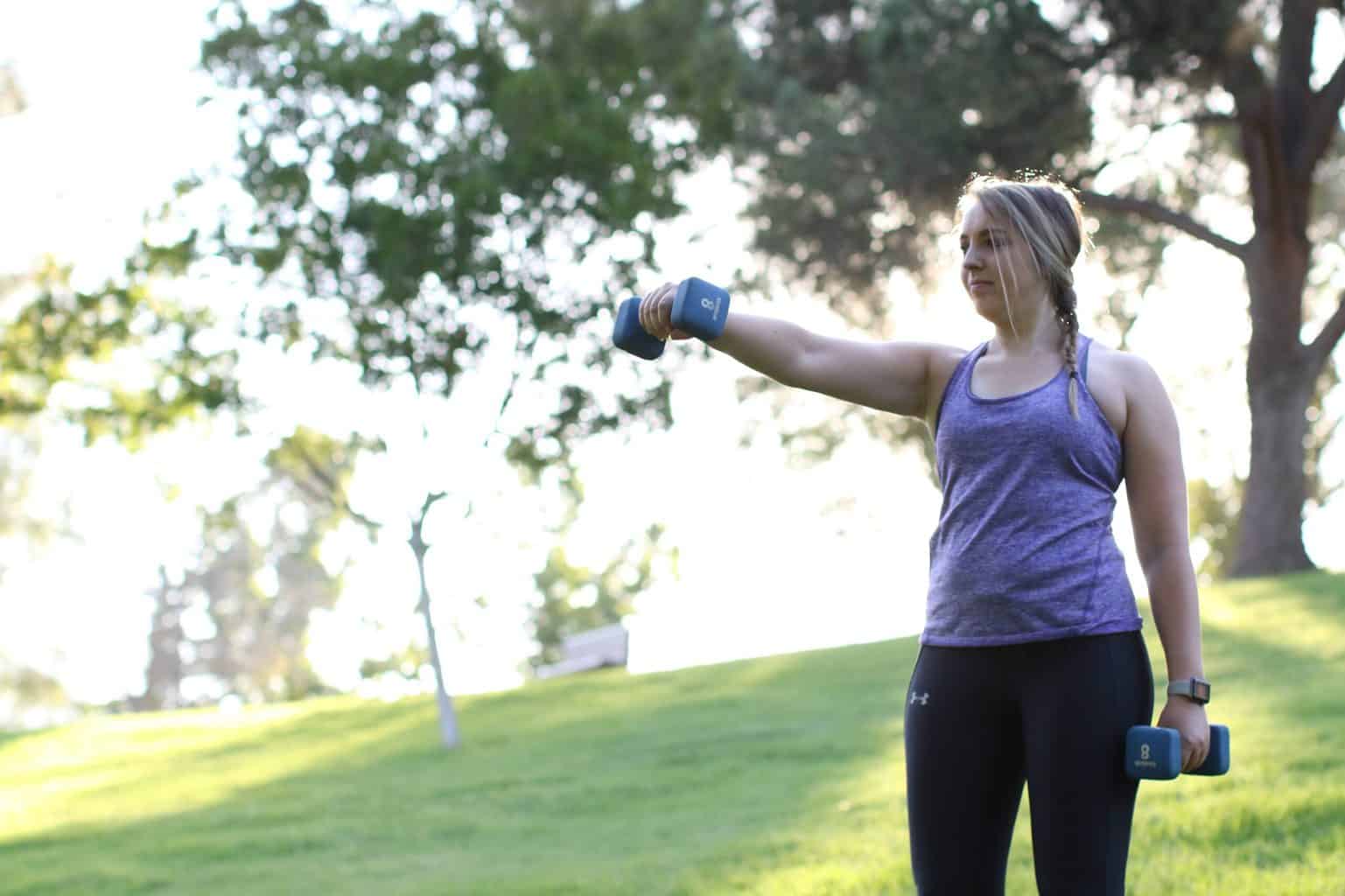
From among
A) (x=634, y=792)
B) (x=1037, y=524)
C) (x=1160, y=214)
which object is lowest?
(x=634, y=792)

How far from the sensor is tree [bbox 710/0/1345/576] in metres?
16.7

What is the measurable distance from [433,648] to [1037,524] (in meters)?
12.7

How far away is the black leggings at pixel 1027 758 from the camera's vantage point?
9.31 feet

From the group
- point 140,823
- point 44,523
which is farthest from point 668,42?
point 44,523

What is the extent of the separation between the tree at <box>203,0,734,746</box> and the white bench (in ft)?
22.9

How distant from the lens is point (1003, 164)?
17.1 meters

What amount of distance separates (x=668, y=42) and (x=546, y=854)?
31.9 ft

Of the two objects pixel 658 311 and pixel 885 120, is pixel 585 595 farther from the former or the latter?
pixel 658 311

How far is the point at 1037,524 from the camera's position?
9.44 feet

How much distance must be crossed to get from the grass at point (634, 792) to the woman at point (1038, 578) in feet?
9.88

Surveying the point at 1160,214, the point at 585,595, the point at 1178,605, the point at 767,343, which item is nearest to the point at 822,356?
the point at 767,343

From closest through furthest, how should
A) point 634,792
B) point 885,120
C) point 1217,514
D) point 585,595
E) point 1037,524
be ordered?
point 1037,524
point 634,792
point 885,120
point 1217,514
point 585,595

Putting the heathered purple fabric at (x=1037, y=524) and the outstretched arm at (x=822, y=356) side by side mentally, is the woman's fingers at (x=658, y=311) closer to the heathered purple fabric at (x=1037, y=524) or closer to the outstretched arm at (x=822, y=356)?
the outstretched arm at (x=822, y=356)

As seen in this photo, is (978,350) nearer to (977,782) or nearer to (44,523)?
(977,782)
